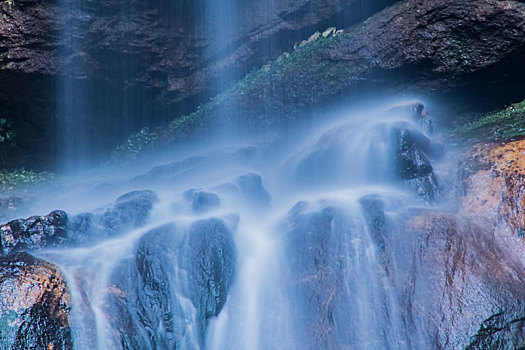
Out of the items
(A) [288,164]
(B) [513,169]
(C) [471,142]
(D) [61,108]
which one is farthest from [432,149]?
(D) [61,108]

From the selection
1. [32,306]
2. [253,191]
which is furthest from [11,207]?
[32,306]

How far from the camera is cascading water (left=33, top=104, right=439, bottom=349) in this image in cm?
499

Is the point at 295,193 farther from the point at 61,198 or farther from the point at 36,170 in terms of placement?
the point at 36,170

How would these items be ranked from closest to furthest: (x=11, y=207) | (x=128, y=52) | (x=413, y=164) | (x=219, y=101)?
1. (x=413, y=164)
2. (x=11, y=207)
3. (x=128, y=52)
4. (x=219, y=101)

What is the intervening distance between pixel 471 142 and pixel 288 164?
166 inches

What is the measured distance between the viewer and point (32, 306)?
A: 432 cm

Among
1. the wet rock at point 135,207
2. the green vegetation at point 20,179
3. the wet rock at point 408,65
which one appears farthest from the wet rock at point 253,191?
the green vegetation at point 20,179

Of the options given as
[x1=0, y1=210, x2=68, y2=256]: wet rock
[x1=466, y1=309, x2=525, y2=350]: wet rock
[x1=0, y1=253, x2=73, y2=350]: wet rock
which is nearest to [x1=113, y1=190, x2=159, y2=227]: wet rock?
[x1=0, y1=210, x2=68, y2=256]: wet rock

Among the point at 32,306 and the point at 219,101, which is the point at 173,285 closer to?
the point at 32,306

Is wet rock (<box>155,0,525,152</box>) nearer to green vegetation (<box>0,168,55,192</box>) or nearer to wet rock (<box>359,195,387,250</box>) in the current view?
wet rock (<box>359,195,387,250</box>)

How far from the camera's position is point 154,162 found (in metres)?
12.6

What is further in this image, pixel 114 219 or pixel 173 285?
pixel 114 219

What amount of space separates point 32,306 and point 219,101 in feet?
31.1

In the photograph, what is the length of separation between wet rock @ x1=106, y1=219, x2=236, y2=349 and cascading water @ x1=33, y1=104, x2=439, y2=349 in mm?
16
